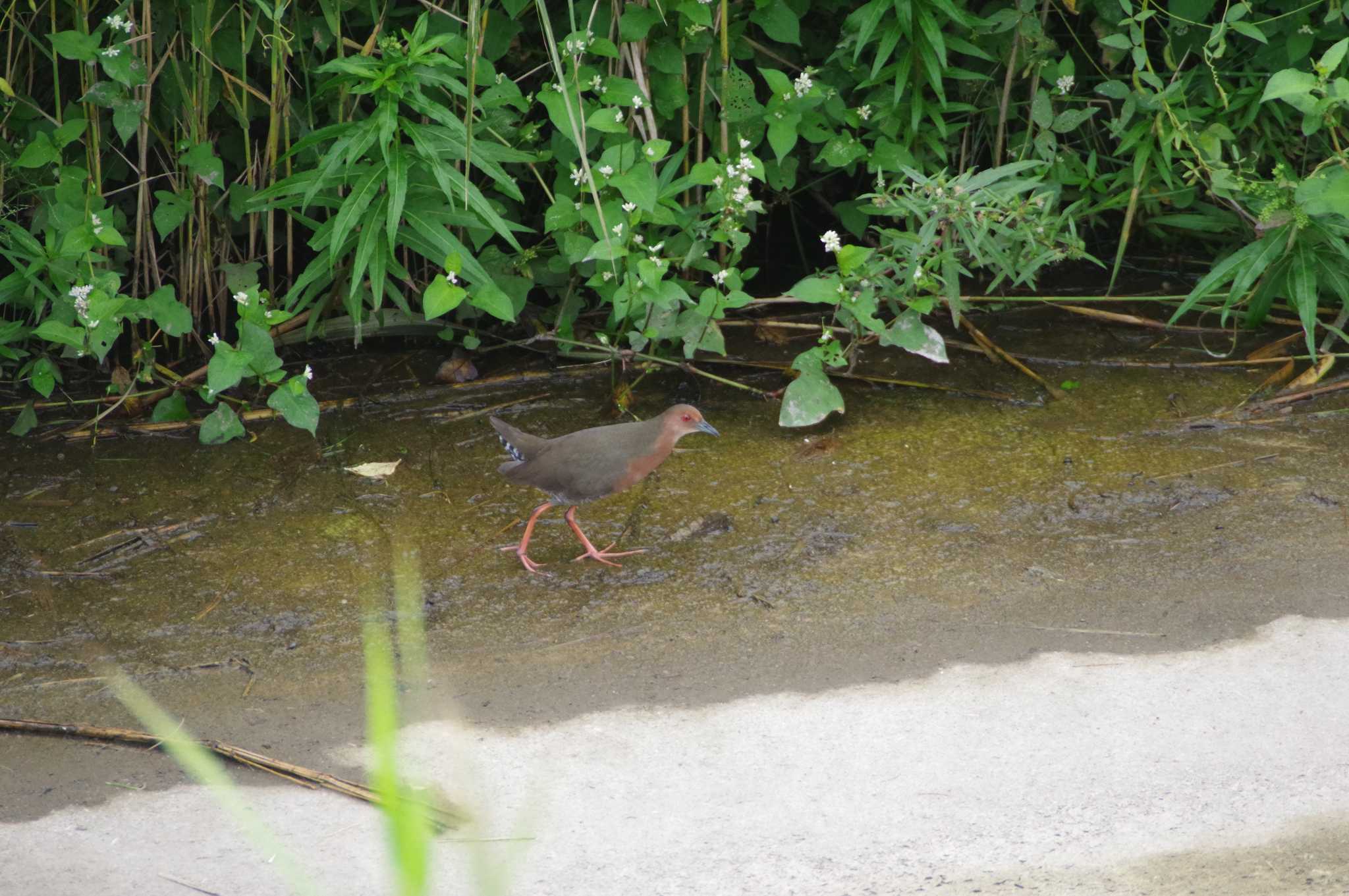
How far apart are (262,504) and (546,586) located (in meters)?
1.06

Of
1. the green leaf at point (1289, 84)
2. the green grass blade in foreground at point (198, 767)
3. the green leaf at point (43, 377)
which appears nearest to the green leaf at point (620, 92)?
the green leaf at point (1289, 84)

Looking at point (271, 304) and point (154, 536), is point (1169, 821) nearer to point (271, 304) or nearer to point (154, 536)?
point (154, 536)

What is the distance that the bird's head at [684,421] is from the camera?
13.5 feet

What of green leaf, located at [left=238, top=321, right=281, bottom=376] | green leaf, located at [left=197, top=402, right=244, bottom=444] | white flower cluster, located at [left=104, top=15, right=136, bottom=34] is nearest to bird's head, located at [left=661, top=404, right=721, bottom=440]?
green leaf, located at [left=238, top=321, right=281, bottom=376]

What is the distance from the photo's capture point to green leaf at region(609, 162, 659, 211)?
178 inches

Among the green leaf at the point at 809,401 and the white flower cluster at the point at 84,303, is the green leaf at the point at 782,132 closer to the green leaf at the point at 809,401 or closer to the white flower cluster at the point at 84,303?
the green leaf at the point at 809,401

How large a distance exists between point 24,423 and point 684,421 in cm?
239

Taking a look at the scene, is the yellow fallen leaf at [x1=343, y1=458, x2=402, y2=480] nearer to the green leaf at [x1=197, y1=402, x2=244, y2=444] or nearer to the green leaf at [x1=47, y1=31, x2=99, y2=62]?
the green leaf at [x1=197, y1=402, x2=244, y2=444]

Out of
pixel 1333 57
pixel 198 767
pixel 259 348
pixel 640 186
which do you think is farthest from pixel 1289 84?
pixel 198 767

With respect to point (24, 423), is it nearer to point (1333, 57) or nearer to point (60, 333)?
point (60, 333)

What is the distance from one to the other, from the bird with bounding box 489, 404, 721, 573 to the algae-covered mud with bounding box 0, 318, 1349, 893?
0.13 metres

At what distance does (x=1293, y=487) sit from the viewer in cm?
413

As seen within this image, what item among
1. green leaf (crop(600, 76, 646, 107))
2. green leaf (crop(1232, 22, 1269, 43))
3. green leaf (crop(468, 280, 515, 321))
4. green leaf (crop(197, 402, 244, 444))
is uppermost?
green leaf (crop(1232, 22, 1269, 43))

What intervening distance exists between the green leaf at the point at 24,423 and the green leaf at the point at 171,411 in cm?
39
